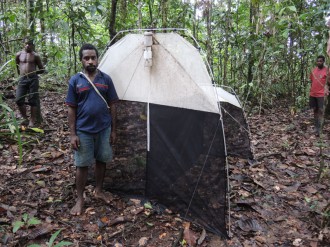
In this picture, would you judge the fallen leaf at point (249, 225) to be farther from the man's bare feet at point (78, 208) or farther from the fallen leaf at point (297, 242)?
the man's bare feet at point (78, 208)

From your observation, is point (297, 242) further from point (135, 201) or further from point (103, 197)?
point (103, 197)

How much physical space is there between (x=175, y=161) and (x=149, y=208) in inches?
29.2

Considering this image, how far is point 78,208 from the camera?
12.8 ft

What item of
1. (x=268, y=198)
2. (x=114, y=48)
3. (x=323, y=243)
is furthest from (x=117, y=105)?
(x=323, y=243)

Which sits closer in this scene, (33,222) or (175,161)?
(33,222)

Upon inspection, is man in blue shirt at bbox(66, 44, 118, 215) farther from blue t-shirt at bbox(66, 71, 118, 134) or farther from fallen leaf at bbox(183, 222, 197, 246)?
fallen leaf at bbox(183, 222, 197, 246)

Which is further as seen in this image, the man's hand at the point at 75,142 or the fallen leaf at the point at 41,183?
the fallen leaf at the point at 41,183

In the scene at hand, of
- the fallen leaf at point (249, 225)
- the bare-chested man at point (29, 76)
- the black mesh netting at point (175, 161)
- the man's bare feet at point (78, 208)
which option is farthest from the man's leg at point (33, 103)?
the fallen leaf at point (249, 225)

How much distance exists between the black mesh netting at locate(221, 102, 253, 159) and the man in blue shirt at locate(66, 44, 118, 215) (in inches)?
99.9

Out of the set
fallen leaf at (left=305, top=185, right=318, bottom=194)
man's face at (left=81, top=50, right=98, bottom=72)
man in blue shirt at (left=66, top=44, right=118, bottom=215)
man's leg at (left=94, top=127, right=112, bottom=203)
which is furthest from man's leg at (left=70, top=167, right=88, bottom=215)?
fallen leaf at (left=305, top=185, right=318, bottom=194)

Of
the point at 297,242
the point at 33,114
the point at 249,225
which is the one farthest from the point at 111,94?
the point at 33,114

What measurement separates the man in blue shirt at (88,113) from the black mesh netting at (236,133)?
2.54 meters

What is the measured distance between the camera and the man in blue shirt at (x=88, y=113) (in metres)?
3.73

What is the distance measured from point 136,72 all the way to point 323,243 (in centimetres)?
294
